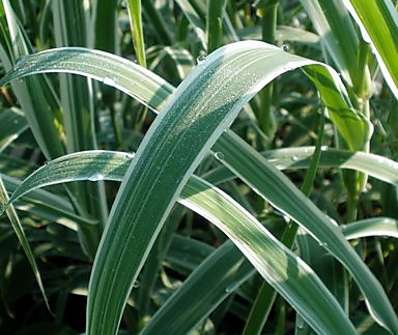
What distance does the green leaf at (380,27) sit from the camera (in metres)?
0.63

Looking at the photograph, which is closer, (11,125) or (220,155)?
(220,155)

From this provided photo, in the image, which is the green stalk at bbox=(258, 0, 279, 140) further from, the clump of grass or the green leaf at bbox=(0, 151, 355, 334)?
the green leaf at bbox=(0, 151, 355, 334)

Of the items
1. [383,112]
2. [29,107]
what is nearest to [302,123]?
[383,112]

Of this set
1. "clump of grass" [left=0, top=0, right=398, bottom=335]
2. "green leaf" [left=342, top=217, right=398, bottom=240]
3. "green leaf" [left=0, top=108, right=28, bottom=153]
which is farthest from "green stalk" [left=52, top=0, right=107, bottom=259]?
"green leaf" [left=342, top=217, right=398, bottom=240]

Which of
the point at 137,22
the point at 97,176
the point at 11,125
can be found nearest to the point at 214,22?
the point at 137,22

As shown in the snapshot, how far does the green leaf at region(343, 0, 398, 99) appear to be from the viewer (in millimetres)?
627

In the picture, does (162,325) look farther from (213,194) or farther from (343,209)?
(343,209)

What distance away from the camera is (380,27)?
0.63 m

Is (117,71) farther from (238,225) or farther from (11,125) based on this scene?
(11,125)

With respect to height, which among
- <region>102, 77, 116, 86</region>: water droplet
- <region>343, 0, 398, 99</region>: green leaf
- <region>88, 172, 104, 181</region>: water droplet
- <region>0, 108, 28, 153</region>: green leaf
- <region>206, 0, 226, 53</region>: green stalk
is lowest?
<region>88, 172, 104, 181</region>: water droplet

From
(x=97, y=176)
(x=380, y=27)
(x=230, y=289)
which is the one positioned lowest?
(x=230, y=289)

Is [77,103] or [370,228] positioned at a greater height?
[77,103]

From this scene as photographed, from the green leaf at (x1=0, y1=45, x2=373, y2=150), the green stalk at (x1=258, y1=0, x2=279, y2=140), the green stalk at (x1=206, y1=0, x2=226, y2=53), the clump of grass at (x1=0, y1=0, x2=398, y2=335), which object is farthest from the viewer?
the green stalk at (x1=258, y1=0, x2=279, y2=140)

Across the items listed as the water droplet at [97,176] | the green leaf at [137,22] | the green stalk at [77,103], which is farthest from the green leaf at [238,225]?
the green stalk at [77,103]
